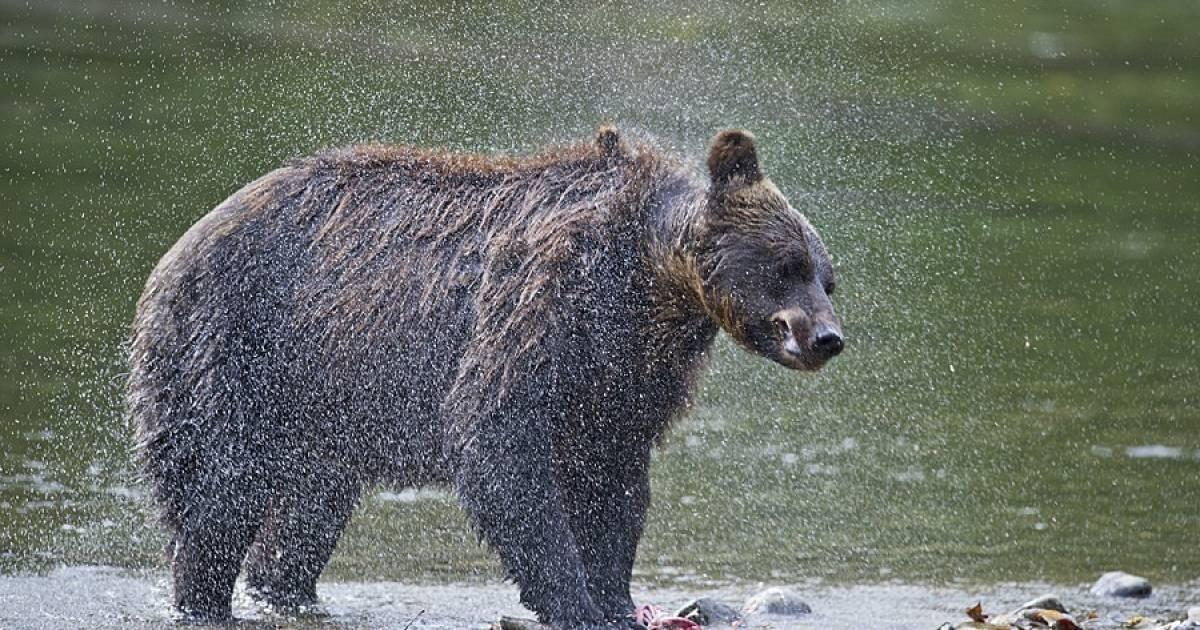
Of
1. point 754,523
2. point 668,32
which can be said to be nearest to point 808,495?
point 754,523

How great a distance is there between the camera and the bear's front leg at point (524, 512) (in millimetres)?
7953

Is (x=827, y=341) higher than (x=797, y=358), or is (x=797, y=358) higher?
(x=827, y=341)

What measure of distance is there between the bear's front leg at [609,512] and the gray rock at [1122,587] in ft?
7.78

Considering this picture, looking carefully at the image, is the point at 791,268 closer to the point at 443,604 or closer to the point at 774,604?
the point at 774,604

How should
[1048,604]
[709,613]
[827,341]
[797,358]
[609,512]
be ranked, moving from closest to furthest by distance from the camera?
[827,341], [797,358], [609,512], [709,613], [1048,604]

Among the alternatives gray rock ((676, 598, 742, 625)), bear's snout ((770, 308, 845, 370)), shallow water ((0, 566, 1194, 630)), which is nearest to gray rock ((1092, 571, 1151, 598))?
shallow water ((0, 566, 1194, 630))

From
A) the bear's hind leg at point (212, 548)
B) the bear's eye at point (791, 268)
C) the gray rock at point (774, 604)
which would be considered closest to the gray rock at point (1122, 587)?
the gray rock at point (774, 604)

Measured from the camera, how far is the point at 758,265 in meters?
7.93

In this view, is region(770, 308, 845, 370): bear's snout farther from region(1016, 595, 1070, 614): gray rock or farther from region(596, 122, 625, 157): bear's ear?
region(1016, 595, 1070, 614): gray rock

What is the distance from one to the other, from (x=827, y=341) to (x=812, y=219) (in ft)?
31.6

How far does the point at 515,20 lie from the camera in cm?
2450

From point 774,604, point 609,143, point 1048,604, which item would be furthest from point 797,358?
point 1048,604

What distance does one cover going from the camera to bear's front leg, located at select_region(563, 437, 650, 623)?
8.35 meters

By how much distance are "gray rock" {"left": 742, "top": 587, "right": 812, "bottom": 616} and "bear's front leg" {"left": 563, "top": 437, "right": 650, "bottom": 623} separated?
652 millimetres
